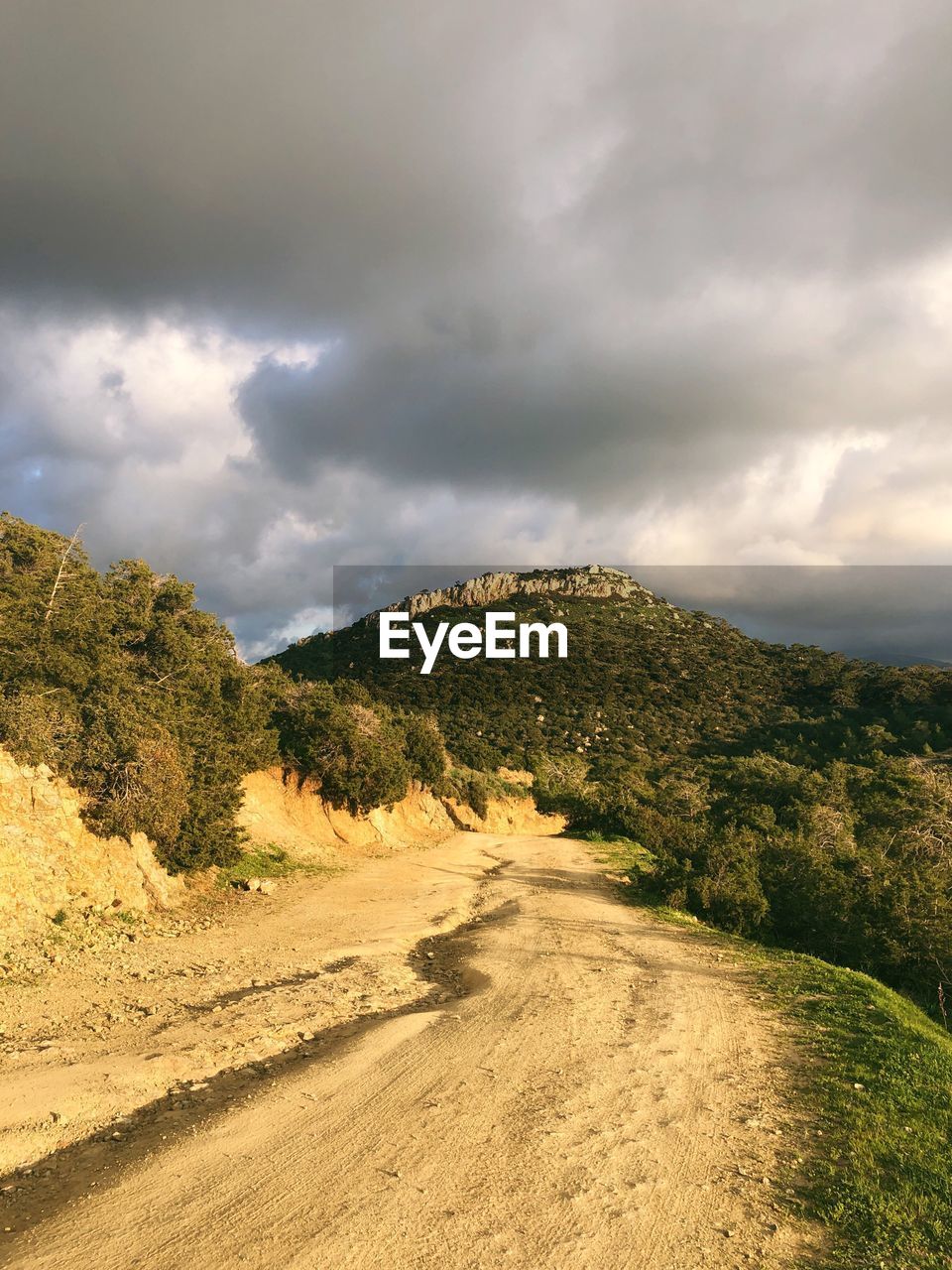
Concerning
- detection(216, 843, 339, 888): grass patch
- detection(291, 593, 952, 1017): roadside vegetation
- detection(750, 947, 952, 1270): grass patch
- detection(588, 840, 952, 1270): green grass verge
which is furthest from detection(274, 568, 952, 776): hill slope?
detection(750, 947, 952, 1270): grass patch

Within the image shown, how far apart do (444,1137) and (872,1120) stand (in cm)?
406

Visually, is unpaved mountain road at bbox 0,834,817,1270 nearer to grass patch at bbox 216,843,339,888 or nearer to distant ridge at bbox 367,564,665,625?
grass patch at bbox 216,843,339,888

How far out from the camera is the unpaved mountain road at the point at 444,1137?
15.0 ft

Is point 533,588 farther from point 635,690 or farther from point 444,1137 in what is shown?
point 444,1137

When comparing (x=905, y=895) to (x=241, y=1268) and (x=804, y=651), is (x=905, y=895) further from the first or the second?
(x=804, y=651)

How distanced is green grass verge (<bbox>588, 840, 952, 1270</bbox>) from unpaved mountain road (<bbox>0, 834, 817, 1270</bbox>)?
1.23ft

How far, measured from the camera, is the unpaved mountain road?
15.0 feet

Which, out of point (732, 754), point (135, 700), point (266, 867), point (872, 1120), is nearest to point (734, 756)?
point (732, 754)

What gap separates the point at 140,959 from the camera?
10.8 meters

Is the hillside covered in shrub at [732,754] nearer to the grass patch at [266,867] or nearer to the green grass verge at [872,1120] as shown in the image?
the green grass verge at [872,1120]

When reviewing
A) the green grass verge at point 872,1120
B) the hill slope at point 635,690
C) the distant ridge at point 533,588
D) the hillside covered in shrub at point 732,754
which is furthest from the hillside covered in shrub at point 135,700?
the distant ridge at point 533,588

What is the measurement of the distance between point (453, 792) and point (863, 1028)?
30944mm

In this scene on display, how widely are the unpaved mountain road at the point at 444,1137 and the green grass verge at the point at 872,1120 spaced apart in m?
0.38

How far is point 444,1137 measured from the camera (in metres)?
5.93
